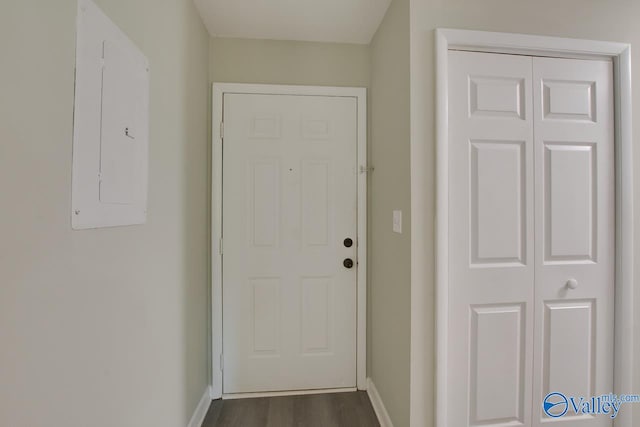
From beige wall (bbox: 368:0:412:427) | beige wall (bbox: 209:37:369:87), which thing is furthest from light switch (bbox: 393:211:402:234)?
beige wall (bbox: 209:37:369:87)

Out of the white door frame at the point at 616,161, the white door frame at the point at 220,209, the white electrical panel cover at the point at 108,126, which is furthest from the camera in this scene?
the white door frame at the point at 220,209

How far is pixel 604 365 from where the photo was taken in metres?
1.37

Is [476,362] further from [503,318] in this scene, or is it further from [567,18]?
[567,18]

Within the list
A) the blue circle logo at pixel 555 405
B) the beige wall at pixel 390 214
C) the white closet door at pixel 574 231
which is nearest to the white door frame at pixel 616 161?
the white closet door at pixel 574 231

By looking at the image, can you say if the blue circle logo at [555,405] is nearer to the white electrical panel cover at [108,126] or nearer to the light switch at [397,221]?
the light switch at [397,221]

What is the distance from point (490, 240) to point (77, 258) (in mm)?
1626

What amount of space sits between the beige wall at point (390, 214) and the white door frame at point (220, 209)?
6cm

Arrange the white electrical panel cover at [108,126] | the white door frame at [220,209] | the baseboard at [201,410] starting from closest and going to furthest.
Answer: the white electrical panel cover at [108,126]
the baseboard at [201,410]
the white door frame at [220,209]

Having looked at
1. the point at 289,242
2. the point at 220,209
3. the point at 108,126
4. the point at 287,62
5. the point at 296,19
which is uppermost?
the point at 296,19

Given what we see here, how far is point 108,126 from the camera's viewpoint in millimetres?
814

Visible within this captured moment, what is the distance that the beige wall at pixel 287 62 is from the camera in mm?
1805

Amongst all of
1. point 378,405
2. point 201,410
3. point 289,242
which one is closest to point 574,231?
point 378,405

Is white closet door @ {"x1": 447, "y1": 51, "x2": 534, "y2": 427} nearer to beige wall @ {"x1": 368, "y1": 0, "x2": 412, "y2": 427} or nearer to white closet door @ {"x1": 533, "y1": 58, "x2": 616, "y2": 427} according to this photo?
white closet door @ {"x1": 533, "y1": 58, "x2": 616, "y2": 427}

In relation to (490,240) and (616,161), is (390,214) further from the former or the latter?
(616,161)
